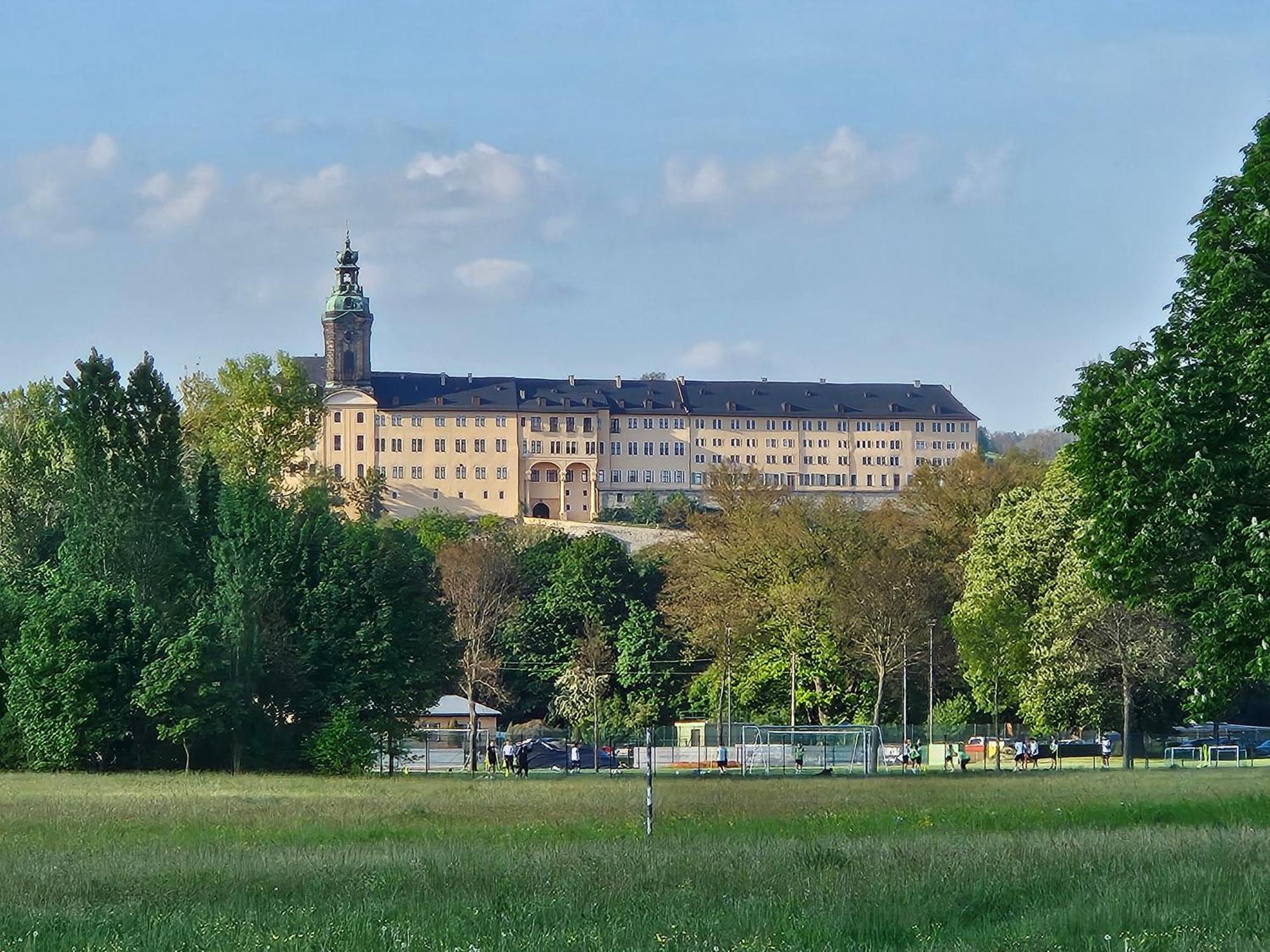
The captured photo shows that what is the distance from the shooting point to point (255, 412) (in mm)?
109750

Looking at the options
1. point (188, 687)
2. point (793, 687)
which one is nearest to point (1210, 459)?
point (188, 687)

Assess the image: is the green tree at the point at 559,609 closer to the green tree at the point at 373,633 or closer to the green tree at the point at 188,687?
the green tree at the point at 373,633

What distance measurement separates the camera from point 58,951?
14.8 m

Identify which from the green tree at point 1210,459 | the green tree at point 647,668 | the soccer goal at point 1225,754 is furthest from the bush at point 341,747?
Answer: the green tree at point 647,668

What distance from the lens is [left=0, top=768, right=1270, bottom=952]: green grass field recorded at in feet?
50.7

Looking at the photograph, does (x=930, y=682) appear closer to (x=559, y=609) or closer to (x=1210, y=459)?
(x=559, y=609)

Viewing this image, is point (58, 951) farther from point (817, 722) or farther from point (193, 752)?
point (817, 722)

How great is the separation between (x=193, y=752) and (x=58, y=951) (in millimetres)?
42473

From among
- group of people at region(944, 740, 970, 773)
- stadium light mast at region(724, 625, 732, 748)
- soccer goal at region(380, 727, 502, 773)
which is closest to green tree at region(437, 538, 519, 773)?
soccer goal at region(380, 727, 502, 773)

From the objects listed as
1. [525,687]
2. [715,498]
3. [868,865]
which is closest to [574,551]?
[525,687]

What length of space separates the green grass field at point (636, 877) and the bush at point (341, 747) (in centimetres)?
2038

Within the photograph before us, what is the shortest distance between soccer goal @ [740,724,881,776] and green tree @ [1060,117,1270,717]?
106 feet

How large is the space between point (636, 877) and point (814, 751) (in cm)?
5231

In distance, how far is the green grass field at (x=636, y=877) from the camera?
15453 millimetres
